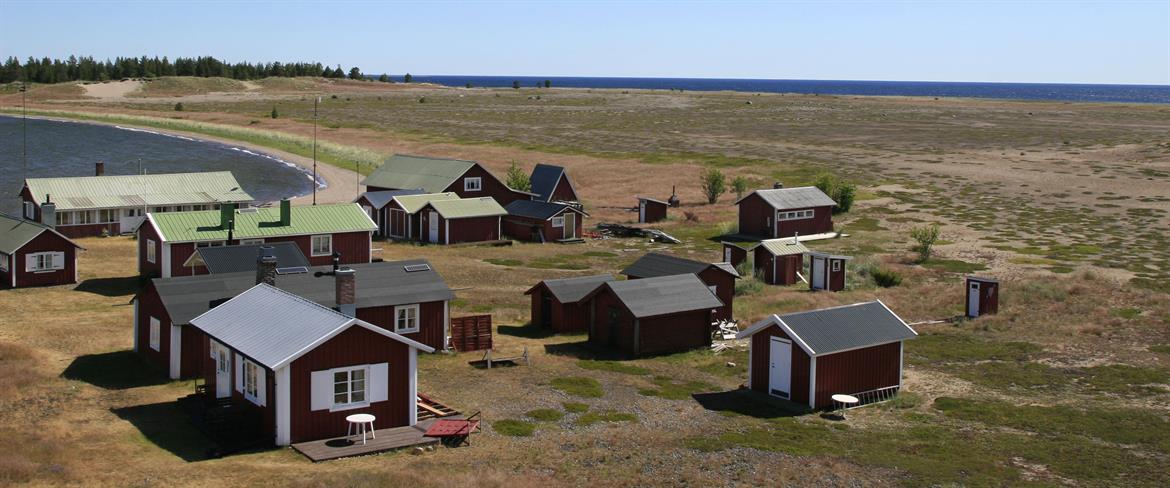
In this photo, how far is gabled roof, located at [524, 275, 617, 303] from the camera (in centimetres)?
4378

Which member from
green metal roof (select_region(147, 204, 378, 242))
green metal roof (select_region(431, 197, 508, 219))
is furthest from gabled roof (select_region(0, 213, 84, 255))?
green metal roof (select_region(431, 197, 508, 219))

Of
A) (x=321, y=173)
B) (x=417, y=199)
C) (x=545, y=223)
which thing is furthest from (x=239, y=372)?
(x=321, y=173)

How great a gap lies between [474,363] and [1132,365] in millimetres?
21717

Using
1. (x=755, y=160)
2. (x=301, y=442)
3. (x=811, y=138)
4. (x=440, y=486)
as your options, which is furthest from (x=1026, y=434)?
(x=811, y=138)

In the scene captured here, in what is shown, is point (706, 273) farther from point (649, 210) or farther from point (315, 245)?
point (649, 210)

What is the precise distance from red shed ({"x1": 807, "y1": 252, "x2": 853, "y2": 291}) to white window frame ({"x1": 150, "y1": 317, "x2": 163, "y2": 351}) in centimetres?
2904

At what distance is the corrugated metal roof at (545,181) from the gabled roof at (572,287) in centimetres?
3266

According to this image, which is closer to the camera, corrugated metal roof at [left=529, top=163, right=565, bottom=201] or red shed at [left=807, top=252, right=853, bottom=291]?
red shed at [left=807, top=252, right=853, bottom=291]

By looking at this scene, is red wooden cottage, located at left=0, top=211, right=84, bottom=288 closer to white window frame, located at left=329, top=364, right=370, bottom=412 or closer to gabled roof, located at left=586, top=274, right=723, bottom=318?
gabled roof, located at left=586, top=274, right=723, bottom=318

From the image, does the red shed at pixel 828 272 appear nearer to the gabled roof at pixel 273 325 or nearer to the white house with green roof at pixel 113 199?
the gabled roof at pixel 273 325

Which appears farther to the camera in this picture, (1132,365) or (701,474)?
(1132,365)

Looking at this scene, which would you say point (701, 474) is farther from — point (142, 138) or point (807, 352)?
point (142, 138)

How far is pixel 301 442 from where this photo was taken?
28906 millimetres

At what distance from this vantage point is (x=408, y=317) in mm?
39656
